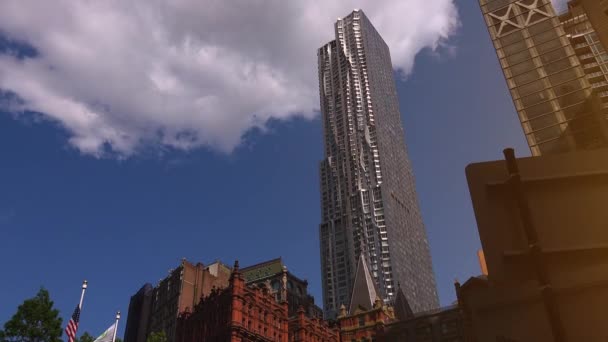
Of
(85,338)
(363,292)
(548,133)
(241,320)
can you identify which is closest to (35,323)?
(85,338)

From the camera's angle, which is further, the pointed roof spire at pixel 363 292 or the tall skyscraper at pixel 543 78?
the pointed roof spire at pixel 363 292

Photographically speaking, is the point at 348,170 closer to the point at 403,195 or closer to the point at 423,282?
the point at 403,195

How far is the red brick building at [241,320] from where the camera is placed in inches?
2256

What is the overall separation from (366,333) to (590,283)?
6991 cm

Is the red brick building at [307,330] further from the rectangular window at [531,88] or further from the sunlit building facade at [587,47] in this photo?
the sunlit building facade at [587,47]

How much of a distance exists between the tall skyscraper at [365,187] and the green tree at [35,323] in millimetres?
104409

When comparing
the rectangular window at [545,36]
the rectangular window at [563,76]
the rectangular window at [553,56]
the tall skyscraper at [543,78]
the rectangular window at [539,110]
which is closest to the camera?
the tall skyscraper at [543,78]

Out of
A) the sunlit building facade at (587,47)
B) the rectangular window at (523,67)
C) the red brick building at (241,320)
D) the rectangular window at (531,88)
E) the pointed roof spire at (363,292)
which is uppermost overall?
the sunlit building facade at (587,47)

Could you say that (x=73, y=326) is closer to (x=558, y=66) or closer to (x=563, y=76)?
(x=563, y=76)

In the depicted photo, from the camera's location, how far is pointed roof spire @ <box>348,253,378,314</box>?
81875 millimetres

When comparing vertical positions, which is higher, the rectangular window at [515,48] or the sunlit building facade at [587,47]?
the sunlit building facade at [587,47]

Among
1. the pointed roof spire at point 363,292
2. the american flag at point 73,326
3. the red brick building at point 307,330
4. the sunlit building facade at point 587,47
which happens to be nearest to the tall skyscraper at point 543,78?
the sunlit building facade at point 587,47

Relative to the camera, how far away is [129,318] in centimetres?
11075

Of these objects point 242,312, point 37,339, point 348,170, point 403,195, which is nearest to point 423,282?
point 403,195
